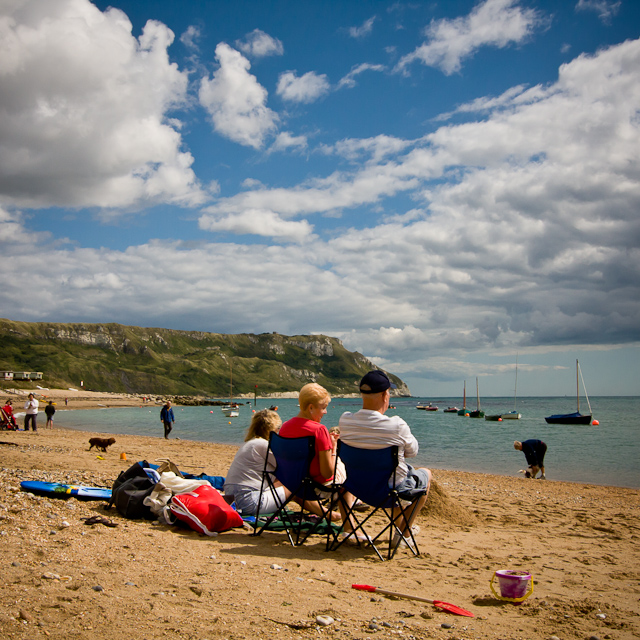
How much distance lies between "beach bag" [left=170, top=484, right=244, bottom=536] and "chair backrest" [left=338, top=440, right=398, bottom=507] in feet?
4.55

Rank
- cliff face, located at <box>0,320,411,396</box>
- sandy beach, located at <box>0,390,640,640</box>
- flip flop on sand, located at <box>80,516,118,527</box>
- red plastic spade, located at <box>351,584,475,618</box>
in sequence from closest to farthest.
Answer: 1. sandy beach, located at <box>0,390,640,640</box>
2. red plastic spade, located at <box>351,584,475,618</box>
3. flip flop on sand, located at <box>80,516,118,527</box>
4. cliff face, located at <box>0,320,411,396</box>

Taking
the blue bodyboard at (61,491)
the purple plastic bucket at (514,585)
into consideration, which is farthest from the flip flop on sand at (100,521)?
the purple plastic bucket at (514,585)

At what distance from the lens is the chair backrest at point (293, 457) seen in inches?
184

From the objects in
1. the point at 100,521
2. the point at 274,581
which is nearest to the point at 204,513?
the point at 100,521

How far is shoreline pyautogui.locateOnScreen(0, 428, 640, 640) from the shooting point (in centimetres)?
270

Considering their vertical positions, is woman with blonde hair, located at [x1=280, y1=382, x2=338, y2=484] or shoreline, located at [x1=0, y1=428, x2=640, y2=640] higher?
woman with blonde hair, located at [x1=280, y1=382, x2=338, y2=484]

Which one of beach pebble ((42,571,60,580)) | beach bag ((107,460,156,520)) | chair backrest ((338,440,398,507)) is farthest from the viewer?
beach bag ((107,460,156,520))

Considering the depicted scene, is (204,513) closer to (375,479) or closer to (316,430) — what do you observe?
(316,430)

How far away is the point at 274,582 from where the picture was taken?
3561 millimetres

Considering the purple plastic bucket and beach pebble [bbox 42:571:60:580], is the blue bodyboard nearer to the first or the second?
beach pebble [bbox 42:571:60:580]

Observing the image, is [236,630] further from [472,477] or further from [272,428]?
[472,477]

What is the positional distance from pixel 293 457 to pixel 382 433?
94cm

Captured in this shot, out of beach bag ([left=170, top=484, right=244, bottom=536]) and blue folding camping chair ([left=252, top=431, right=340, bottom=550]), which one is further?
beach bag ([left=170, top=484, right=244, bottom=536])

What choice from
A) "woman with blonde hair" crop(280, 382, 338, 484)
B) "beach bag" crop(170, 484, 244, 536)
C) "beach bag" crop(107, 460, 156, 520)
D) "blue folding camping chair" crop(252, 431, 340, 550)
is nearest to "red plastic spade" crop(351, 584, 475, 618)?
"blue folding camping chair" crop(252, 431, 340, 550)
